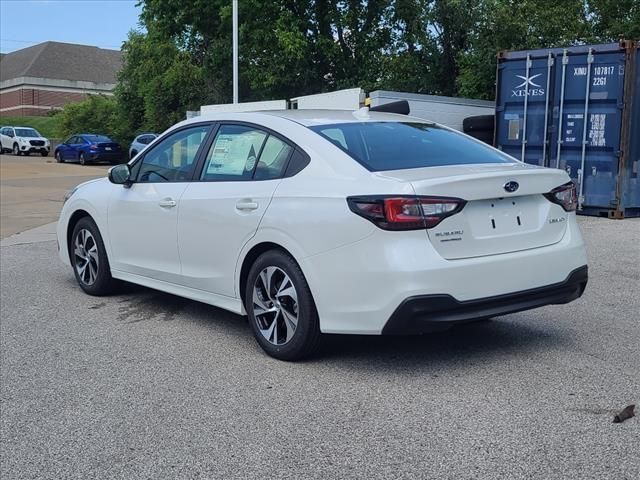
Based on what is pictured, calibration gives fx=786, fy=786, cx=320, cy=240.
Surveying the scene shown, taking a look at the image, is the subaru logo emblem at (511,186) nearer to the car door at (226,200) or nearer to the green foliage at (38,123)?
the car door at (226,200)

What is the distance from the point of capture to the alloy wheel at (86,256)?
23.6 feet

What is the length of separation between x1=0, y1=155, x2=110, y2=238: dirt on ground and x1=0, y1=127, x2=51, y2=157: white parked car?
36.2 ft

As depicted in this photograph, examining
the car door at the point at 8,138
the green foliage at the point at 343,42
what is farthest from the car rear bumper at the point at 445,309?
the car door at the point at 8,138

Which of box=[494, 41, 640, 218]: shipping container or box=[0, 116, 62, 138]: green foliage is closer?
box=[494, 41, 640, 218]: shipping container

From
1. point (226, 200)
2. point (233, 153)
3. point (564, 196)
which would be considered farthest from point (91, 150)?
point (564, 196)

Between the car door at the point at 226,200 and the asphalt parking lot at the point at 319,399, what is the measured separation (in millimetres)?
549

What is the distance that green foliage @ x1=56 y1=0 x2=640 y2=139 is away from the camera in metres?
23.3

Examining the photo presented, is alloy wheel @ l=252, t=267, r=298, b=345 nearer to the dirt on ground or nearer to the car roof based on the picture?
the car roof

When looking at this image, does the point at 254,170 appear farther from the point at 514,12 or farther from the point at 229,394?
the point at 514,12

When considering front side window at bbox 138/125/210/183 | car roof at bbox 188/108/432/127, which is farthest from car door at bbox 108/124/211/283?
car roof at bbox 188/108/432/127

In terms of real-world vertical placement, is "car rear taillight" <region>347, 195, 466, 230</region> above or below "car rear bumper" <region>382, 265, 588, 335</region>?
above

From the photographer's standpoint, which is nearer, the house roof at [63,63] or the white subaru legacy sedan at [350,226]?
the white subaru legacy sedan at [350,226]

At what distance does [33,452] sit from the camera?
3.81m

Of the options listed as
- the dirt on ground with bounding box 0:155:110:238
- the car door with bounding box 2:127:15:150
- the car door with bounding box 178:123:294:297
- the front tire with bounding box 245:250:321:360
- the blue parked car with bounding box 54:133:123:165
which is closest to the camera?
the front tire with bounding box 245:250:321:360
